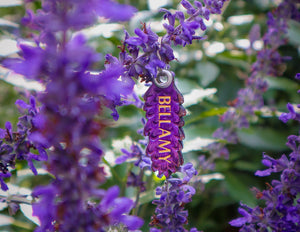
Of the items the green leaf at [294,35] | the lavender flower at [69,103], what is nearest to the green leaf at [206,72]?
the green leaf at [294,35]

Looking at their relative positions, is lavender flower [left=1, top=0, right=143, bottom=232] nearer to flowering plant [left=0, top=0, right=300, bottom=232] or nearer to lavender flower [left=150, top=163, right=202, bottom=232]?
flowering plant [left=0, top=0, right=300, bottom=232]

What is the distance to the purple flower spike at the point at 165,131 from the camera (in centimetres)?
74

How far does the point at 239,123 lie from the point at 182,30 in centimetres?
84

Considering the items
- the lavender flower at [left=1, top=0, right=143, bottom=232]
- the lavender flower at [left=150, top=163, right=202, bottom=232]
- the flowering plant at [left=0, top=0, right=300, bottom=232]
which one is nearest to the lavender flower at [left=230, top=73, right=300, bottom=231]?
the flowering plant at [left=0, top=0, right=300, bottom=232]

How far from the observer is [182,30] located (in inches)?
29.3

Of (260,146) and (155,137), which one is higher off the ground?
(260,146)

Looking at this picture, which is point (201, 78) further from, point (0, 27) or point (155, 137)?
point (155, 137)

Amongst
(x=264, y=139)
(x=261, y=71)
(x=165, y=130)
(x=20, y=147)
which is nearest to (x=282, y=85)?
(x=264, y=139)

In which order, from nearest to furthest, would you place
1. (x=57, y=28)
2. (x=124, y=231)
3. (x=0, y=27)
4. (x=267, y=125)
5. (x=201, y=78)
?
(x=57, y=28) → (x=124, y=231) → (x=0, y=27) → (x=201, y=78) → (x=267, y=125)

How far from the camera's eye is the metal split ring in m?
0.76

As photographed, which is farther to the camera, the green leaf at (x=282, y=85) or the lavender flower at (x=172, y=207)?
the green leaf at (x=282, y=85)

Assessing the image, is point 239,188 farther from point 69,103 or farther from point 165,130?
point 69,103

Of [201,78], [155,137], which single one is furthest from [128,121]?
[155,137]

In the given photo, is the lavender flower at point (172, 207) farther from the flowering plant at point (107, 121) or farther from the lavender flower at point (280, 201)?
the lavender flower at point (280, 201)
